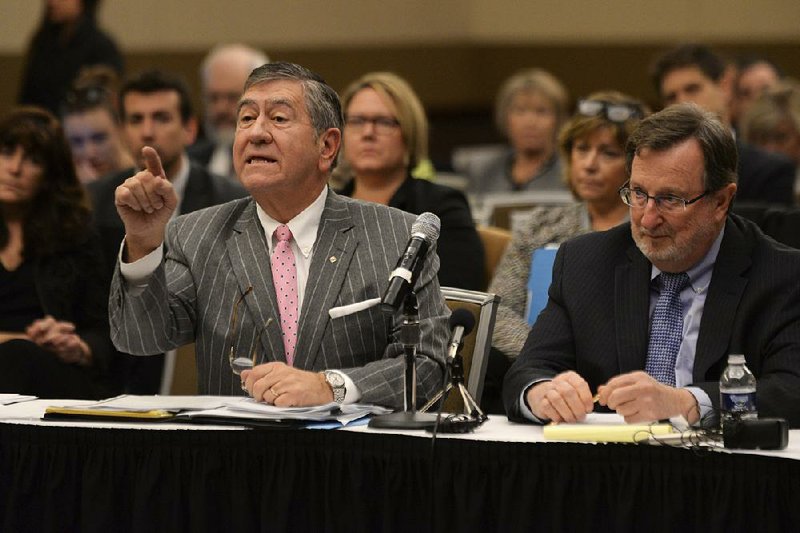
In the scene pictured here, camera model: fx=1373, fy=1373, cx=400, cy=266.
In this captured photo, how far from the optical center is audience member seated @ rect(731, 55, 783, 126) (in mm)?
9953

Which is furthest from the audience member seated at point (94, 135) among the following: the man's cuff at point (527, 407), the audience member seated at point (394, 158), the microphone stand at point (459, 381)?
the microphone stand at point (459, 381)

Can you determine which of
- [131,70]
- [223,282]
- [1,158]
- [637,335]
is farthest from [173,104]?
[131,70]

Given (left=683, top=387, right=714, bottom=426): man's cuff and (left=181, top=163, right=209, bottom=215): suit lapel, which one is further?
(left=181, top=163, right=209, bottom=215): suit lapel

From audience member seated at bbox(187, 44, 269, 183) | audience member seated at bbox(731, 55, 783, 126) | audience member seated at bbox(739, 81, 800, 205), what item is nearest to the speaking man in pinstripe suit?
audience member seated at bbox(187, 44, 269, 183)

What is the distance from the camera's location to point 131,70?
35.5ft

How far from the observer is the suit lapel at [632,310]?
11.4ft

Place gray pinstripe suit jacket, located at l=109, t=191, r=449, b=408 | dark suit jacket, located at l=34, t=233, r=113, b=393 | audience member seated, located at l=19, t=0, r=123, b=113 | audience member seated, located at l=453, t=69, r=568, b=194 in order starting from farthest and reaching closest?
audience member seated, located at l=19, t=0, r=123, b=113 → audience member seated, located at l=453, t=69, r=568, b=194 → dark suit jacket, located at l=34, t=233, r=113, b=393 → gray pinstripe suit jacket, located at l=109, t=191, r=449, b=408

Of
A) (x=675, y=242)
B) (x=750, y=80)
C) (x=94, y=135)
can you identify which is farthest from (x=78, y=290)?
(x=750, y=80)

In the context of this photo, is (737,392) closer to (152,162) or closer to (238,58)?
(152,162)

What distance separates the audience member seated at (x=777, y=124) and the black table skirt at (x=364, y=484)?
5867 mm

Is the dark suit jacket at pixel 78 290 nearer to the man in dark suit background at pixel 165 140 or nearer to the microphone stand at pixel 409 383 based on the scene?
the man in dark suit background at pixel 165 140

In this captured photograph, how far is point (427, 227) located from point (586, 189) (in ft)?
6.80

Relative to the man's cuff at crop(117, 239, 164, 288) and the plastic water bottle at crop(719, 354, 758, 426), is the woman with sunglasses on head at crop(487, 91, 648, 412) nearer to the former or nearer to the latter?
the man's cuff at crop(117, 239, 164, 288)

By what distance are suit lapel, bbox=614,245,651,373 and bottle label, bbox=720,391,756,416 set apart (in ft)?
1.79
